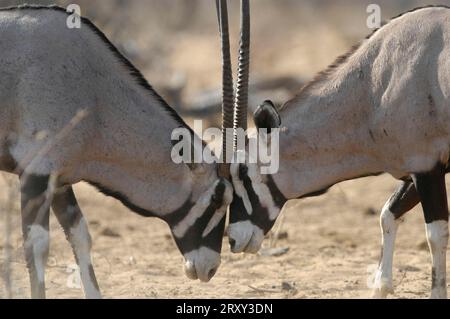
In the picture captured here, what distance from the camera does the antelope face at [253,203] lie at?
9000 millimetres

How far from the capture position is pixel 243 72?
8945 mm

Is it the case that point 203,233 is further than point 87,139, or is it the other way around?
point 203,233

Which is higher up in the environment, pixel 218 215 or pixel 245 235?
pixel 218 215

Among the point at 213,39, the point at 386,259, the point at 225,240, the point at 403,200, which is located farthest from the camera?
the point at 213,39

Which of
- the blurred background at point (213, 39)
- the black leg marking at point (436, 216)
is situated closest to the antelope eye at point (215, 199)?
the black leg marking at point (436, 216)

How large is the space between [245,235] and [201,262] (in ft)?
1.27

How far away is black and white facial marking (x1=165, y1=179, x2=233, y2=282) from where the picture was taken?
8.89 metres

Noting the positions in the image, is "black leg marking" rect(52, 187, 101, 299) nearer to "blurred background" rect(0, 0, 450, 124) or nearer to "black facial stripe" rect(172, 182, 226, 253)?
"black facial stripe" rect(172, 182, 226, 253)

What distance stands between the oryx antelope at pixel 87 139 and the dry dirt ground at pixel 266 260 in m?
0.71

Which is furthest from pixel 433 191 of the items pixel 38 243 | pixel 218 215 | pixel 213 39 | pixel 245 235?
pixel 213 39

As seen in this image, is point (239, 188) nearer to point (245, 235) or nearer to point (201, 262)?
point (245, 235)

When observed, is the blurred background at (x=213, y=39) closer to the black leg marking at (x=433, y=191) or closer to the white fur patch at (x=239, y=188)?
the white fur patch at (x=239, y=188)
